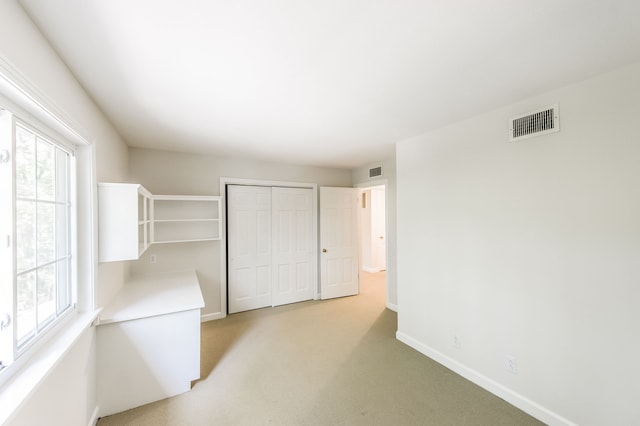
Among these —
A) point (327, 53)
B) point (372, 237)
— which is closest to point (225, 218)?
point (327, 53)

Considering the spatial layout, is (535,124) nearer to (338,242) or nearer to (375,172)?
(375,172)

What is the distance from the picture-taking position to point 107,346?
2014 mm

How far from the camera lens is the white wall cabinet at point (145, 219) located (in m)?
2.02

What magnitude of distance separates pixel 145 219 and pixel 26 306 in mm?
1483

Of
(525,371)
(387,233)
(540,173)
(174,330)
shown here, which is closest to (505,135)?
(540,173)

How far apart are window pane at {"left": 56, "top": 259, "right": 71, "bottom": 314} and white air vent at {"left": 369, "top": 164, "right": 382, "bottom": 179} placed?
3880 millimetres

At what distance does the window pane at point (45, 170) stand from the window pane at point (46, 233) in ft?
0.22

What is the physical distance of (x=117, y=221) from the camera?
2053mm

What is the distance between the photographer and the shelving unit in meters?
3.48

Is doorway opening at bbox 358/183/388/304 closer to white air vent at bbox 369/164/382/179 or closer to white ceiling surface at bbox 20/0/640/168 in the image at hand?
white air vent at bbox 369/164/382/179

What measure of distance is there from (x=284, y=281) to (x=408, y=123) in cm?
316

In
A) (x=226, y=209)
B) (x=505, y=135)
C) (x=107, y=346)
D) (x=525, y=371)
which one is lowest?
(x=525, y=371)

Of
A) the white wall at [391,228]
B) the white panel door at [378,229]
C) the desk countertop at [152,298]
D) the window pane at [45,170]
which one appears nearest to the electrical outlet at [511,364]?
the white wall at [391,228]

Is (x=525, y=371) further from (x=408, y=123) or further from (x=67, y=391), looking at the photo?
(x=67, y=391)
